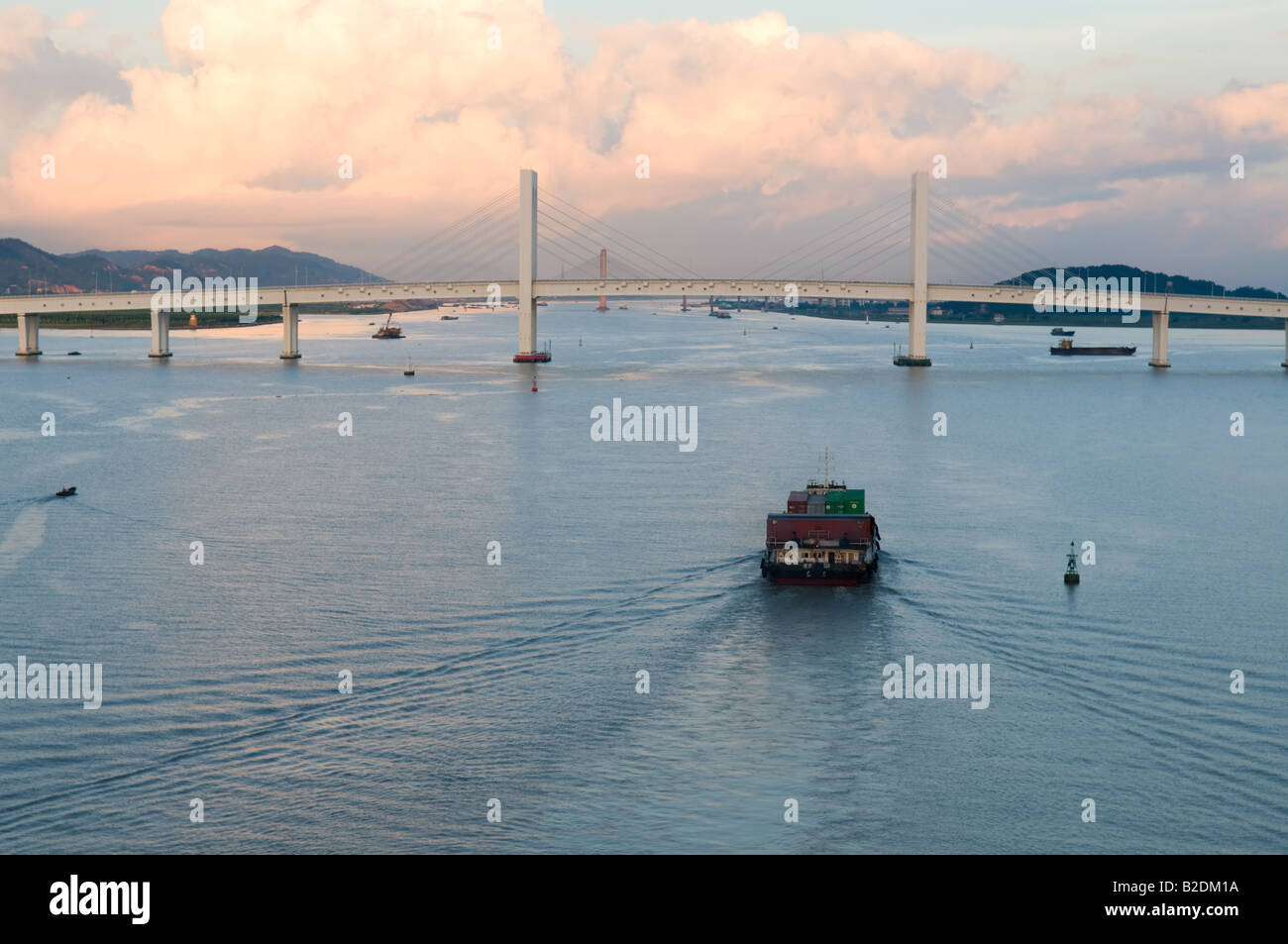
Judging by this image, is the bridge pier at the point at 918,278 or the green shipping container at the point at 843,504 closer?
the green shipping container at the point at 843,504

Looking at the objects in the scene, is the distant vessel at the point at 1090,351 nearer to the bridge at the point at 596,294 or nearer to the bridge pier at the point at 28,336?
the bridge at the point at 596,294

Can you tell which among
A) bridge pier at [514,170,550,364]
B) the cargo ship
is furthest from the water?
bridge pier at [514,170,550,364]

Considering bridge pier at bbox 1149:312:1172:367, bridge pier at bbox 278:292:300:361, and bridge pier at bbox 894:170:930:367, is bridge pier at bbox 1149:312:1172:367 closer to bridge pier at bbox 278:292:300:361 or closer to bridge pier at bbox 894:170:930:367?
bridge pier at bbox 894:170:930:367

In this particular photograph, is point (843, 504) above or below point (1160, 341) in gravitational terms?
below

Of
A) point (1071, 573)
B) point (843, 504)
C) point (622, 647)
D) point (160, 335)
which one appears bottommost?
point (622, 647)

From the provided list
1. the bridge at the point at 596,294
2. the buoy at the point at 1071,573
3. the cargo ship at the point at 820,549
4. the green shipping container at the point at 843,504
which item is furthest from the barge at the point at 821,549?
the bridge at the point at 596,294

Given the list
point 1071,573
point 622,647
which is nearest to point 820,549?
point 1071,573

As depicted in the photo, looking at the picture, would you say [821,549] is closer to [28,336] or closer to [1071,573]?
[1071,573]
